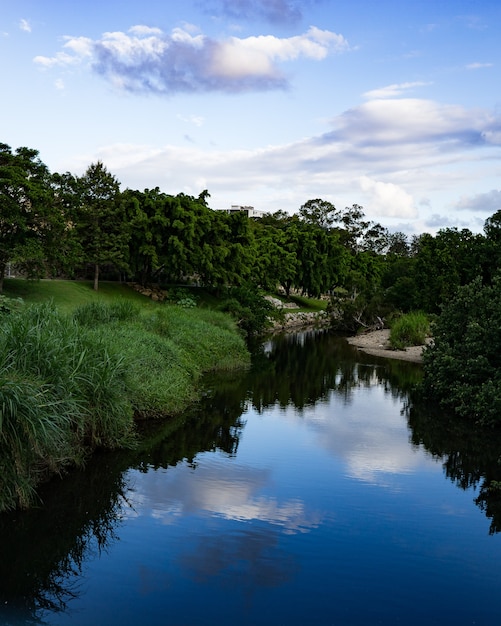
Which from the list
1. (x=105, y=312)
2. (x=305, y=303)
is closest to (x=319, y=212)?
(x=305, y=303)

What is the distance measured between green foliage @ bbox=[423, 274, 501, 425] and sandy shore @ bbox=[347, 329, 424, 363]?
8.05m

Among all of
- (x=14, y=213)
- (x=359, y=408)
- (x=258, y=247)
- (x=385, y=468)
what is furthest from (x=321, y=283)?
(x=385, y=468)

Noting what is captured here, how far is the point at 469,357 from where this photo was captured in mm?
19484

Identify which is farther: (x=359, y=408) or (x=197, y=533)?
(x=359, y=408)

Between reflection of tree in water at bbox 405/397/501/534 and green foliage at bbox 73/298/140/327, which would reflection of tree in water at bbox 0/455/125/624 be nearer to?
reflection of tree in water at bbox 405/397/501/534

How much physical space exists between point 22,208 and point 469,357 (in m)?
25.1

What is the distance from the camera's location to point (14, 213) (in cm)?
3338

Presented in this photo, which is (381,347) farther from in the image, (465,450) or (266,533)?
(266,533)

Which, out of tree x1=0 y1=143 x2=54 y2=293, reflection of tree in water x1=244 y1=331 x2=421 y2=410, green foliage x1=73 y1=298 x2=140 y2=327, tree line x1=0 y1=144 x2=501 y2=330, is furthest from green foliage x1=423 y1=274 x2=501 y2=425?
tree x1=0 y1=143 x2=54 y2=293

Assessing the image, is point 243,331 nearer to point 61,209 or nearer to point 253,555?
point 61,209

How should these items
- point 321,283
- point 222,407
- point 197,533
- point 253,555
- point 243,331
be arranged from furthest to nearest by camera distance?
point 321,283, point 243,331, point 222,407, point 197,533, point 253,555

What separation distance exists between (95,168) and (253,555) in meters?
39.1

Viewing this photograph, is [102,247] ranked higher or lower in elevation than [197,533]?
higher

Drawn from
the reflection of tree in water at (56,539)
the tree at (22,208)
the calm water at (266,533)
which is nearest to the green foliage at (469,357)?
the calm water at (266,533)
